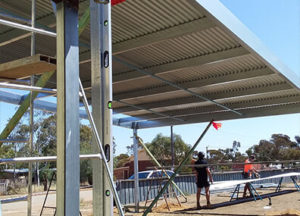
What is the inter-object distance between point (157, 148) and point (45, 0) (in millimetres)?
46646

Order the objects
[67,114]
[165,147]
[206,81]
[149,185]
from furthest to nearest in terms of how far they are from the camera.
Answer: [165,147], [149,185], [206,81], [67,114]

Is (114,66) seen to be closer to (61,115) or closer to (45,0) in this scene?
(45,0)

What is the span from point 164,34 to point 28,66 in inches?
183

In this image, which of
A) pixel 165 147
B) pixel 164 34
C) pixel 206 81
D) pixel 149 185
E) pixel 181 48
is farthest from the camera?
pixel 165 147

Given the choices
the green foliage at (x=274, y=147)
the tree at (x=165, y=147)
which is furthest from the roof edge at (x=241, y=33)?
the green foliage at (x=274, y=147)

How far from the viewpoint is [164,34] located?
22.2 feet

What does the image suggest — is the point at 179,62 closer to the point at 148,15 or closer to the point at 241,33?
the point at 241,33

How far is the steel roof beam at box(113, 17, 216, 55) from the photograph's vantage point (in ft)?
20.9

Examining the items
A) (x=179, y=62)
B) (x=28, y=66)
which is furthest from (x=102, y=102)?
(x=179, y=62)

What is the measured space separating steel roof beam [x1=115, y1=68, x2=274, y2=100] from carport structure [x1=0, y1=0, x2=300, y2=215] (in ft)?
0.08

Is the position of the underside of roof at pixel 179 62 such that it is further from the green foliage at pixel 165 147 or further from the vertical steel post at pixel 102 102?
the green foliage at pixel 165 147

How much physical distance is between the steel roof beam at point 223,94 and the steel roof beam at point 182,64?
101 inches

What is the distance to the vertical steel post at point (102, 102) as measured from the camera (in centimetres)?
326

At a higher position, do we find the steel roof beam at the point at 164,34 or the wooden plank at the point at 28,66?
the steel roof beam at the point at 164,34
